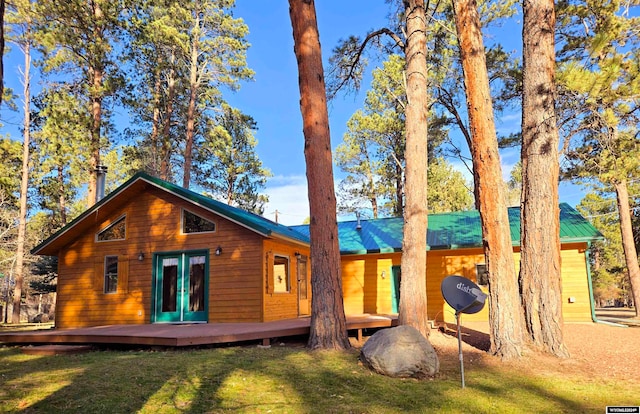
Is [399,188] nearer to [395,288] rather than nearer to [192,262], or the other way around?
[395,288]

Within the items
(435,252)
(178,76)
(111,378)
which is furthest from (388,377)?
(178,76)

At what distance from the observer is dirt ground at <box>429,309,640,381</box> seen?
609 cm

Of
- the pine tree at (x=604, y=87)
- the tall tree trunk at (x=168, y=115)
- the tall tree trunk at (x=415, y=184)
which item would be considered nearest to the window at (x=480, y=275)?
the pine tree at (x=604, y=87)

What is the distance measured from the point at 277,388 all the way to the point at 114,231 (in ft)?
29.2

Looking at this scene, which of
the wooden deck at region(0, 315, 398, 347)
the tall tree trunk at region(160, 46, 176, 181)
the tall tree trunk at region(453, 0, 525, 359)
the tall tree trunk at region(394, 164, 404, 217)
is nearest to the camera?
the tall tree trunk at region(453, 0, 525, 359)

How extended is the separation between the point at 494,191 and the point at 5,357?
8.53m

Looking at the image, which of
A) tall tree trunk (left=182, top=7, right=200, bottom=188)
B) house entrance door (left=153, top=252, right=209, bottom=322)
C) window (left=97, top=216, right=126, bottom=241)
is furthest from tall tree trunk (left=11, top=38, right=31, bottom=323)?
house entrance door (left=153, top=252, right=209, bottom=322)

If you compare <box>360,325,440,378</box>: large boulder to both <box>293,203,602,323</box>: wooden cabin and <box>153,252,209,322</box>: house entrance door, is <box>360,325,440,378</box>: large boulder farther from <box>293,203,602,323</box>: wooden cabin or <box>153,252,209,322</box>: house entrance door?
<box>293,203,602,323</box>: wooden cabin

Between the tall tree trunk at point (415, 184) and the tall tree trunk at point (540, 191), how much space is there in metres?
1.84

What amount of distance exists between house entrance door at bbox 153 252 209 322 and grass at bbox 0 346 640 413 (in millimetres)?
4166

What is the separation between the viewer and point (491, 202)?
7203 millimetres

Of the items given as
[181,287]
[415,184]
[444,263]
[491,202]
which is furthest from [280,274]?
[491,202]

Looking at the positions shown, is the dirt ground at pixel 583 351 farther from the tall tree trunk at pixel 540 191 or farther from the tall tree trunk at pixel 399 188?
the tall tree trunk at pixel 399 188

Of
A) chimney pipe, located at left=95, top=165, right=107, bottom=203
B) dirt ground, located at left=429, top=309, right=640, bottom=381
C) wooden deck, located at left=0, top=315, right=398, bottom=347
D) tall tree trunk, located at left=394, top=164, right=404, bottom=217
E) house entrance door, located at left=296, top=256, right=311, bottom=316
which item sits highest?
tall tree trunk, located at left=394, top=164, right=404, bottom=217
